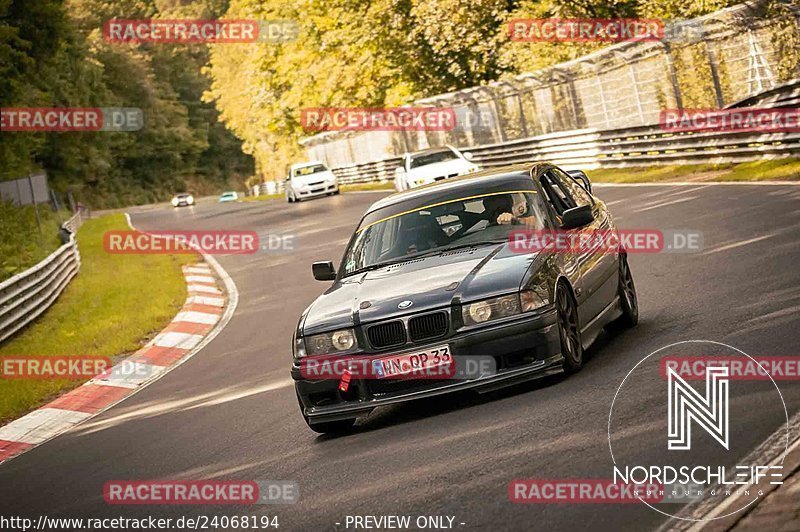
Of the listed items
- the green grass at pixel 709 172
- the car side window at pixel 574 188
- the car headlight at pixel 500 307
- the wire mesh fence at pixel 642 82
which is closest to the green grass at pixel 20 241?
the green grass at pixel 709 172

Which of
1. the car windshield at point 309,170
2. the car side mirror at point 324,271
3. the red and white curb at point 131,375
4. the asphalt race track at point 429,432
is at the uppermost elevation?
the car windshield at point 309,170

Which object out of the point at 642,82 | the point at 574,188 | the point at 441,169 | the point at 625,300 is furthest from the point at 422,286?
the point at 441,169

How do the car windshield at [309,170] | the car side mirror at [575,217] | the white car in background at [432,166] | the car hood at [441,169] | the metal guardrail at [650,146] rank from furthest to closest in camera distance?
the car windshield at [309,170] → the white car in background at [432,166] → the car hood at [441,169] → the metal guardrail at [650,146] → the car side mirror at [575,217]

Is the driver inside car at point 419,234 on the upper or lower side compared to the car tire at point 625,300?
upper

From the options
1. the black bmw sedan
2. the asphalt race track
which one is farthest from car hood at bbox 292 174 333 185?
the black bmw sedan

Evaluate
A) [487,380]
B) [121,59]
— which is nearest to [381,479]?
[487,380]

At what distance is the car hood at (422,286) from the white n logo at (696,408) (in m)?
1.25

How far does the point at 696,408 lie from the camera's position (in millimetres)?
7047

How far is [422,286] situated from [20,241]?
24690 mm

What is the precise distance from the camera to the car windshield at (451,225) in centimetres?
930

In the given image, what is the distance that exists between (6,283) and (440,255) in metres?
10.7

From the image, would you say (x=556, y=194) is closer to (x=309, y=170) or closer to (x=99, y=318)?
(x=99, y=318)

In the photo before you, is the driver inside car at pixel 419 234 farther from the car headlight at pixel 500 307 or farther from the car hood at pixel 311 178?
the car hood at pixel 311 178

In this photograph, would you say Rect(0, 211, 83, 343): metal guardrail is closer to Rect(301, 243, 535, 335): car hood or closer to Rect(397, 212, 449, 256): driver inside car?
Rect(397, 212, 449, 256): driver inside car
